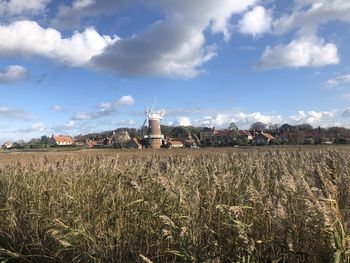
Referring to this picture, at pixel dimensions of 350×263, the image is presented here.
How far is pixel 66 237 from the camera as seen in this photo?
5312 mm

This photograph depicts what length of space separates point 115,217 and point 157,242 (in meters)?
1.27

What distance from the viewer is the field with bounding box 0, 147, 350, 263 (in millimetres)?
3977

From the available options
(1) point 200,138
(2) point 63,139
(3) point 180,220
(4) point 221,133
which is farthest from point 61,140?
(3) point 180,220

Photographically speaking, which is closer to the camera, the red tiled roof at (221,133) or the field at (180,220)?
the field at (180,220)

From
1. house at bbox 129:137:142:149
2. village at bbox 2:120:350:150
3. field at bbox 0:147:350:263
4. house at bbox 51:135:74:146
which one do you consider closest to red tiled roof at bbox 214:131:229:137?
village at bbox 2:120:350:150

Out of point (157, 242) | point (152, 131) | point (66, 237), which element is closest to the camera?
point (157, 242)

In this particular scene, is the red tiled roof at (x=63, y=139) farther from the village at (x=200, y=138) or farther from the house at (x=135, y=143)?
the house at (x=135, y=143)

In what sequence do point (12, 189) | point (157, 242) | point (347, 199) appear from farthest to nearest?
point (12, 189)
point (347, 199)
point (157, 242)

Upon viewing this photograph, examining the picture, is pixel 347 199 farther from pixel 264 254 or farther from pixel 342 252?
pixel 342 252

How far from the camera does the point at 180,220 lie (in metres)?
5.06

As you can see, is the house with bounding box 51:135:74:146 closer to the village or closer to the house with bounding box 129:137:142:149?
the village

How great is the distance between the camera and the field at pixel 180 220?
398 centimetres

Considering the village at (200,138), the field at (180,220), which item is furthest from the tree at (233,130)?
the field at (180,220)

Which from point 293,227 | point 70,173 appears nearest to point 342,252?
point 293,227
